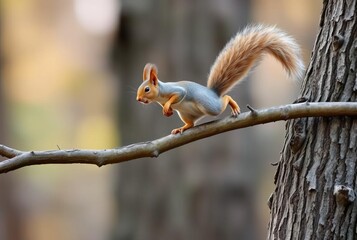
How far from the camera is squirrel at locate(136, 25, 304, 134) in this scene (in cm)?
150

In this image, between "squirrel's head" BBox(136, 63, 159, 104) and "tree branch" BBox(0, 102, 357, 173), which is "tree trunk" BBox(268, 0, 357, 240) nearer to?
"tree branch" BBox(0, 102, 357, 173)

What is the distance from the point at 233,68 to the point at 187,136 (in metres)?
0.23

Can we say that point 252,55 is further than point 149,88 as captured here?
Yes

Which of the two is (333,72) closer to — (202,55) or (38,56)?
(202,55)

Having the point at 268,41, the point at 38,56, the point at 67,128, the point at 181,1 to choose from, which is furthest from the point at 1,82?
the point at 67,128

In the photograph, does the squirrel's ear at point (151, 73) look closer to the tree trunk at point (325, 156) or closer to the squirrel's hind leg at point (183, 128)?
the squirrel's hind leg at point (183, 128)

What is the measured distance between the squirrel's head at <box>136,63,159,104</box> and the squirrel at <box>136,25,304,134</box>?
A: 0.13ft

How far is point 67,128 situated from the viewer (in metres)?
16.0

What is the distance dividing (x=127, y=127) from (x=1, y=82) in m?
2.39

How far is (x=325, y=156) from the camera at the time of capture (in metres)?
1.53

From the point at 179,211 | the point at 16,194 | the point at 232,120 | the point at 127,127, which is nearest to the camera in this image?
the point at 232,120

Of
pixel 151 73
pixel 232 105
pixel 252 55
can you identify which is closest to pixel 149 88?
pixel 151 73

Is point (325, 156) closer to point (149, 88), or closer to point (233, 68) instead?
point (233, 68)

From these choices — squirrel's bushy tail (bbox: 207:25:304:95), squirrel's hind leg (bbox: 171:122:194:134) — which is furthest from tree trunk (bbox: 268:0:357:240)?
squirrel's hind leg (bbox: 171:122:194:134)
